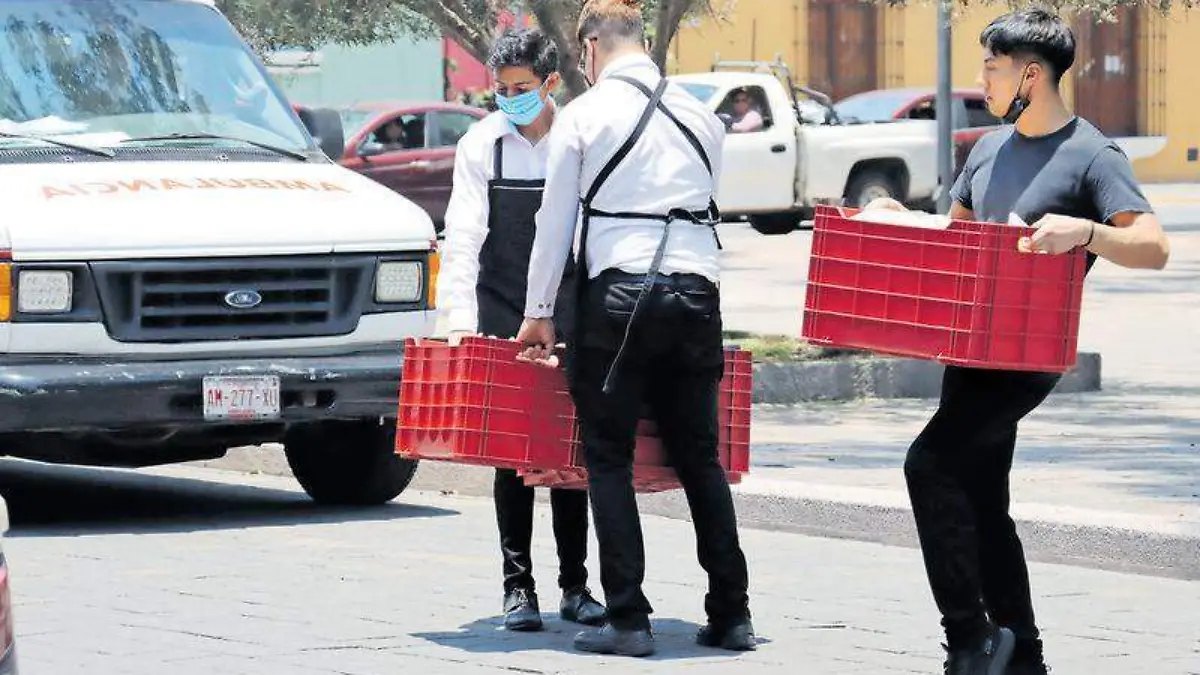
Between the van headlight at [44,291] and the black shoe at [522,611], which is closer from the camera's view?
the black shoe at [522,611]

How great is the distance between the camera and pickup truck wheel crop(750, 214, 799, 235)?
30516 mm

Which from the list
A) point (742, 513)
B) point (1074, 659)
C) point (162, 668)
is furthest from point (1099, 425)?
point (162, 668)

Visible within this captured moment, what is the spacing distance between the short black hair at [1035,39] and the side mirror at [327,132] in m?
5.48

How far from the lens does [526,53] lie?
27.9 ft

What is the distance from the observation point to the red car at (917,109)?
3241 centimetres

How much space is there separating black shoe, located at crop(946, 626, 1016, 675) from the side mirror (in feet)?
18.1

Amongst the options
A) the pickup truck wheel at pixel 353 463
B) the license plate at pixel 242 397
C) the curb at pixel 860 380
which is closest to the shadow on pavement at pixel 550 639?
the license plate at pixel 242 397

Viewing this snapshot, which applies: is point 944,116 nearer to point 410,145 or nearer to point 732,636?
point 732,636

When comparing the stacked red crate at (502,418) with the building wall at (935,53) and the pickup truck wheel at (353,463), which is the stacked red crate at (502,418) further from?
the building wall at (935,53)

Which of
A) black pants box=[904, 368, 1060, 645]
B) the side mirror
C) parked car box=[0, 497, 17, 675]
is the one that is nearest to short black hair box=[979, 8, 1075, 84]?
black pants box=[904, 368, 1060, 645]

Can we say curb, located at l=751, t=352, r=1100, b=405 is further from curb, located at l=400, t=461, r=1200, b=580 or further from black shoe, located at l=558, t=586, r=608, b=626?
black shoe, located at l=558, t=586, r=608, b=626

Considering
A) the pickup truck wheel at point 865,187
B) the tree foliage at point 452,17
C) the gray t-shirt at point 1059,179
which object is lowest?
the pickup truck wheel at point 865,187

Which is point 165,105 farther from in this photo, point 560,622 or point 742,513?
point 560,622

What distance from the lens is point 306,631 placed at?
8219mm
